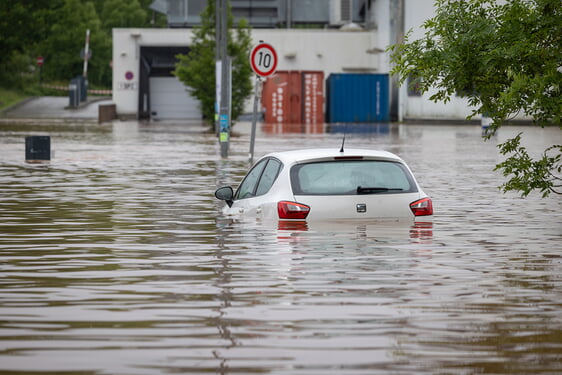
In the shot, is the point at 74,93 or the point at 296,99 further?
the point at 74,93

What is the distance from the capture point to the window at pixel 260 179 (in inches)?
524

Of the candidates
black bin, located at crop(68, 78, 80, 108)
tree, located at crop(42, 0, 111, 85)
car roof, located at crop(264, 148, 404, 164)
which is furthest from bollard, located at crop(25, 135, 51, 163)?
tree, located at crop(42, 0, 111, 85)

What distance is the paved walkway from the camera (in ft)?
275

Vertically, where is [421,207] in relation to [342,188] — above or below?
below

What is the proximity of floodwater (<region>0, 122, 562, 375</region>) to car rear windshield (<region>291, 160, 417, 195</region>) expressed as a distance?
36 centimetres

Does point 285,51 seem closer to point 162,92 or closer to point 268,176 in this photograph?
point 162,92

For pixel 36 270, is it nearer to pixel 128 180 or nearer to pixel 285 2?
pixel 128 180

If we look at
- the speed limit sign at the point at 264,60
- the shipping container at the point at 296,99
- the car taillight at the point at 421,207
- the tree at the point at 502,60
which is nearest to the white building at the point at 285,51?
the shipping container at the point at 296,99

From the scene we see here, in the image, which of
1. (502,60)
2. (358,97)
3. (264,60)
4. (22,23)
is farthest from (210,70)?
(502,60)

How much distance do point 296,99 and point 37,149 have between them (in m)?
46.2

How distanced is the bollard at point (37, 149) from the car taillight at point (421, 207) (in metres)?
19.4

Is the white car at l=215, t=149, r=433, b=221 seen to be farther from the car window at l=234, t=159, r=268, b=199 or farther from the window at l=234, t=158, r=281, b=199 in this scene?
the car window at l=234, t=159, r=268, b=199

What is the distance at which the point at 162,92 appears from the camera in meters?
87.1

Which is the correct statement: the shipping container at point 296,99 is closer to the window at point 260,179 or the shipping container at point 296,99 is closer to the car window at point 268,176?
the window at point 260,179
